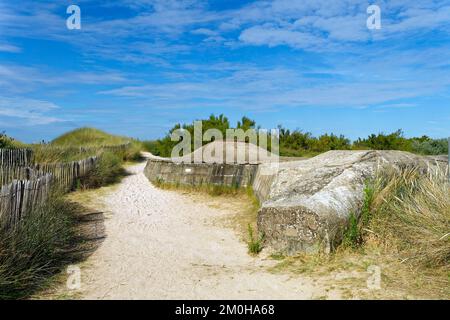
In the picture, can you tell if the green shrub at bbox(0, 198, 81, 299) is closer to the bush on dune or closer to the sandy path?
the sandy path

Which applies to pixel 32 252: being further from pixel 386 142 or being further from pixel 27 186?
pixel 386 142

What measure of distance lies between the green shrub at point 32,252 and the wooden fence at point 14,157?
6.74 meters

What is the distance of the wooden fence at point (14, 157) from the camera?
41.0 feet


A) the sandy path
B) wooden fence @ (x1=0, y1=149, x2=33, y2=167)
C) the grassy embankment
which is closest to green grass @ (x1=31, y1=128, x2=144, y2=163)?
wooden fence @ (x1=0, y1=149, x2=33, y2=167)

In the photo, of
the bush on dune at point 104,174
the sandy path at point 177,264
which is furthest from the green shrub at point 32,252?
the bush on dune at point 104,174

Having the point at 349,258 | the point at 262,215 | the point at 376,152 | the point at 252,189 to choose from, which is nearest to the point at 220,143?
the point at 252,189

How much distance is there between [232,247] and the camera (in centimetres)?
662

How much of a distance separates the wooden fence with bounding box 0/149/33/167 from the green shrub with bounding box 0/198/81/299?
674cm

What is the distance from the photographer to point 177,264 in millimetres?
5805

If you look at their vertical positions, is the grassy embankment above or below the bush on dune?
below

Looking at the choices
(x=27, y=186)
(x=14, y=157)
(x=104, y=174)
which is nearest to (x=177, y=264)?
(x=27, y=186)

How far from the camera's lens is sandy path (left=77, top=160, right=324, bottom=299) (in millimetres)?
4691

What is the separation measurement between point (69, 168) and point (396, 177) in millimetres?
8288
